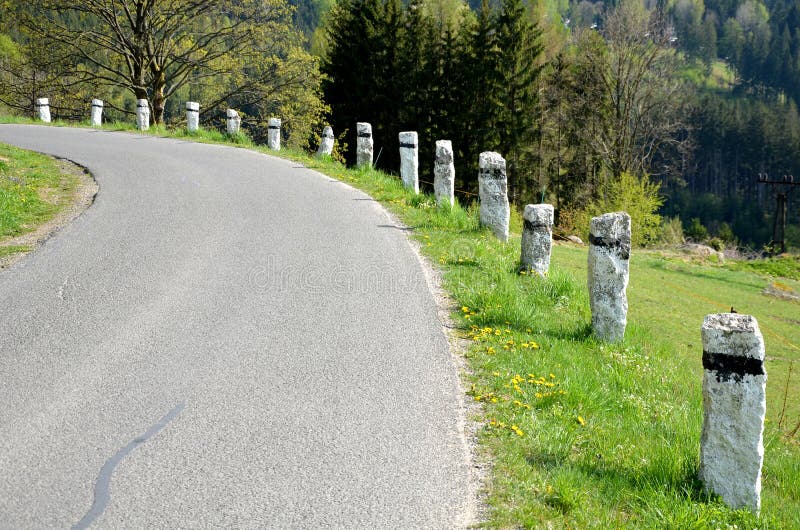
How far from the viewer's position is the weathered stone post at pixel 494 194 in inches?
472

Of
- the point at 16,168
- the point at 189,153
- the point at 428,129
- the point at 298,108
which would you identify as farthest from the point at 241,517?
the point at 428,129

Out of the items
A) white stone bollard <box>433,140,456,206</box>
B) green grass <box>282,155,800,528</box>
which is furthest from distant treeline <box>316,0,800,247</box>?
green grass <box>282,155,800,528</box>

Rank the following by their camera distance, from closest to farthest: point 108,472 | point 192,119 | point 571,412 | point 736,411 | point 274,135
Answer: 1. point 108,472
2. point 736,411
3. point 571,412
4. point 274,135
5. point 192,119

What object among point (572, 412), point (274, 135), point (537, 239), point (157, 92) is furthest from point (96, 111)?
point (572, 412)

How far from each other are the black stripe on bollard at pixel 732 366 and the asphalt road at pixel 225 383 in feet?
5.98

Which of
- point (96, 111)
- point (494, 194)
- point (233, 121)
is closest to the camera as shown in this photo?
point (494, 194)

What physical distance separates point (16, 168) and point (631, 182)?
33150 mm

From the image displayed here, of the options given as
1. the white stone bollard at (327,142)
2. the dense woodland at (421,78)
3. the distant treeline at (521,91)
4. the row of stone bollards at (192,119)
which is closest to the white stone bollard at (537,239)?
the row of stone bollards at (192,119)

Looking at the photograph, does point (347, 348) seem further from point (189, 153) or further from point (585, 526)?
point (189, 153)

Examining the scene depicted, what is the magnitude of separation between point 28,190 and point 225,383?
929 cm

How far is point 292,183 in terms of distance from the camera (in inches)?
605

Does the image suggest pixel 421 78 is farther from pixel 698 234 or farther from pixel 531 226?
pixel 531 226

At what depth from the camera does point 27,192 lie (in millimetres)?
13234

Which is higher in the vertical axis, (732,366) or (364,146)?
(364,146)
